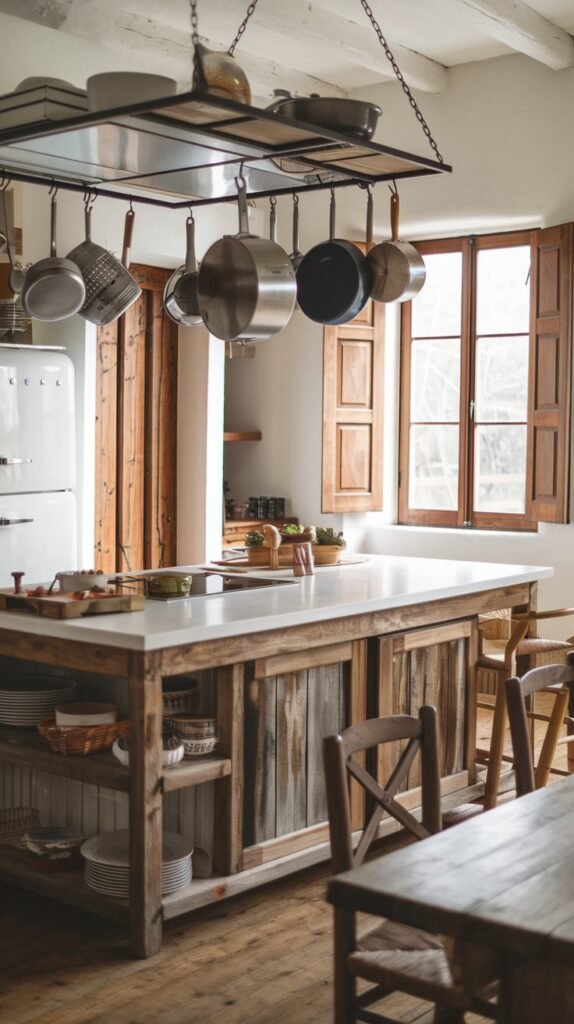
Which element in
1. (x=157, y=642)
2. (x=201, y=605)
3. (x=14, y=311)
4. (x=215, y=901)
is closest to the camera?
(x=157, y=642)

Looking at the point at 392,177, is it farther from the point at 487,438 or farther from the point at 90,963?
the point at 487,438

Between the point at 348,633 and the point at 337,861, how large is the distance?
1.67m

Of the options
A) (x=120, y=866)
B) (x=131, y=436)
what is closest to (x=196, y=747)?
(x=120, y=866)

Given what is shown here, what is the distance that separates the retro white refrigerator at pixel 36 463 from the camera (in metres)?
5.62

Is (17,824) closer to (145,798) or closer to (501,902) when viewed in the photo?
(145,798)

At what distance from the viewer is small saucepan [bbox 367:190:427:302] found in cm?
409

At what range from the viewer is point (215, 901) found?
3.49 m

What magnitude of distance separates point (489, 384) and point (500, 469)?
0.54 m

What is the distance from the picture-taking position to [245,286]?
3469mm

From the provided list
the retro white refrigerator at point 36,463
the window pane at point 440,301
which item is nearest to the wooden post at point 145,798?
the retro white refrigerator at point 36,463

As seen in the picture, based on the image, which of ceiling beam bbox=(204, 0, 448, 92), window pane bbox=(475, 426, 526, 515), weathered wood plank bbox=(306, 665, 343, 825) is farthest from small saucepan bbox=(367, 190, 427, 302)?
window pane bbox=(475, 426, 526, 515)

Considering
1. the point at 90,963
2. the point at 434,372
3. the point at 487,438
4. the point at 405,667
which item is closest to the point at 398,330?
the point at 434,372

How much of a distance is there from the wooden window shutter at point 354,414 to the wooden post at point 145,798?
4448 millimetres

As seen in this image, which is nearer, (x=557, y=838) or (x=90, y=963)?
(x=557, y=838)
